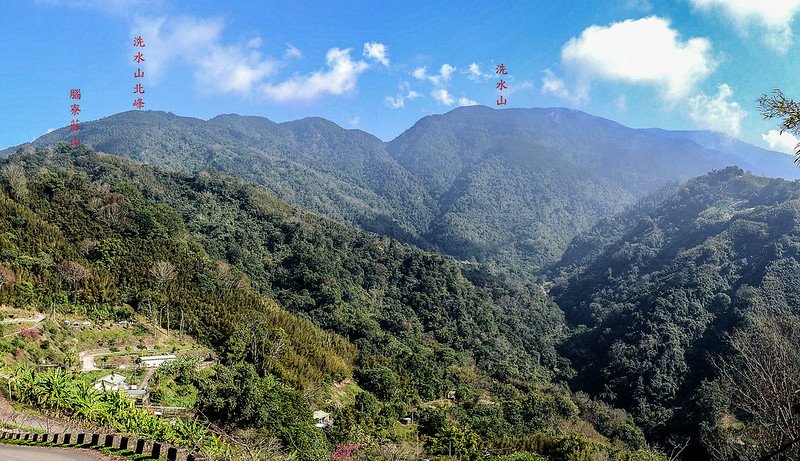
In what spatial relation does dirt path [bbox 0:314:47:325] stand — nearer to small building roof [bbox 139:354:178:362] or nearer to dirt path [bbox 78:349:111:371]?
dirt path [bbox 78:349:111:371]

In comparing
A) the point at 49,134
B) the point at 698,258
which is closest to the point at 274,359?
the point at 698,258

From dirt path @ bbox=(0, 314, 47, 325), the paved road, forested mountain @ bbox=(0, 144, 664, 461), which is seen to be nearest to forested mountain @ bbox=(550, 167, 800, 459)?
forested mountain @ bbox=(0, 144, 664, 461)

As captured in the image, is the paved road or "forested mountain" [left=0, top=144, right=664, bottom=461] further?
"forested mountain" [left=0, top=144, right=664, bottom=461]

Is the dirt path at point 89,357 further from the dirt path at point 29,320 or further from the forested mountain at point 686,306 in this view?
the forested mountain at point 686,306

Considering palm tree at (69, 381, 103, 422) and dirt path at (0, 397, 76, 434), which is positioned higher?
palm tree at (69, 381, 103, 422)

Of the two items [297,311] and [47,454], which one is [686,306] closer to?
[297,311]

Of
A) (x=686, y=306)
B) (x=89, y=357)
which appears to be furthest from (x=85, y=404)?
(x=686, y=306)

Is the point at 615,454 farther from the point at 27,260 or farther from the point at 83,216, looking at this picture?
the point at 83,216
